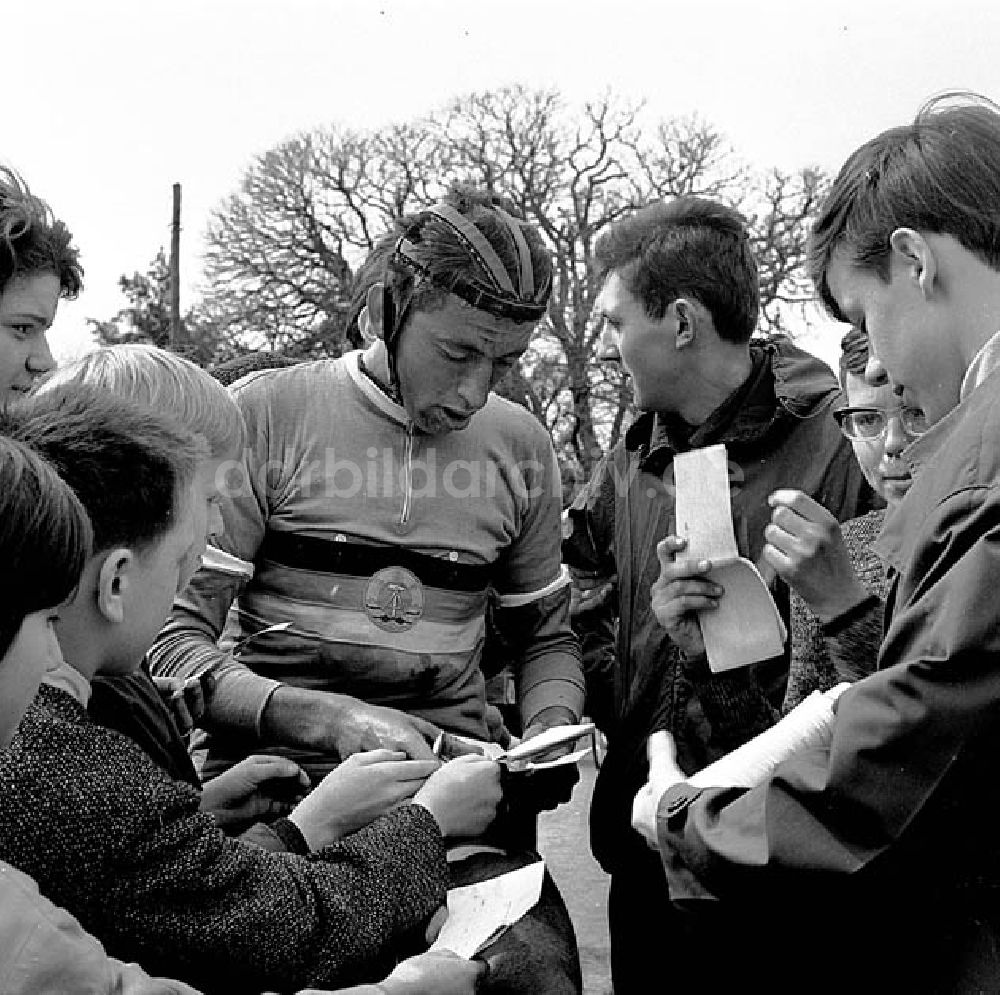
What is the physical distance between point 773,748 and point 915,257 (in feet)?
2.61

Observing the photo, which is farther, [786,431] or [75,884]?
[786,431]

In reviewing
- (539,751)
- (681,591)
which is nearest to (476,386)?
(681,591)

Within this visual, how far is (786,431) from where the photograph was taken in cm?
337

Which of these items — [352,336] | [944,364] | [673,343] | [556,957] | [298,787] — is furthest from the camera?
[673,343]

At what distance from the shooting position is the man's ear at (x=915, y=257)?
6.48 ft

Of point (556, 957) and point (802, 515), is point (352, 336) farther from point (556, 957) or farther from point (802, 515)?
point (556, 957)

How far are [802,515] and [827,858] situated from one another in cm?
109

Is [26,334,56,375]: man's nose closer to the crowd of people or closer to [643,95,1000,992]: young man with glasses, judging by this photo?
the crowd of people

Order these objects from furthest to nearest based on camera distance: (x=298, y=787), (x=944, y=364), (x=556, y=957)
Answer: (x=298, y=787), (x=556, y=957), (x=944, y=364)

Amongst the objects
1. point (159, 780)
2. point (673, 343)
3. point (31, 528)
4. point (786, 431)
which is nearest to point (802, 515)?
point (786, 431)

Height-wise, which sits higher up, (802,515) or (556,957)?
(802,515)

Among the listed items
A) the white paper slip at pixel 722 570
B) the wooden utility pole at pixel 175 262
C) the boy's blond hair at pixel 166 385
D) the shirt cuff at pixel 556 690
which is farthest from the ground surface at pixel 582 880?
the wooden utility pole at pixel 175 262

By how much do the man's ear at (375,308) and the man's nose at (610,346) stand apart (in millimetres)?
1056

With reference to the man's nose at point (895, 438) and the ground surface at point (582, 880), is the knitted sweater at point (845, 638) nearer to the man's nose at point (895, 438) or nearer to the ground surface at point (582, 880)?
the man's nose at point (895, 438)
